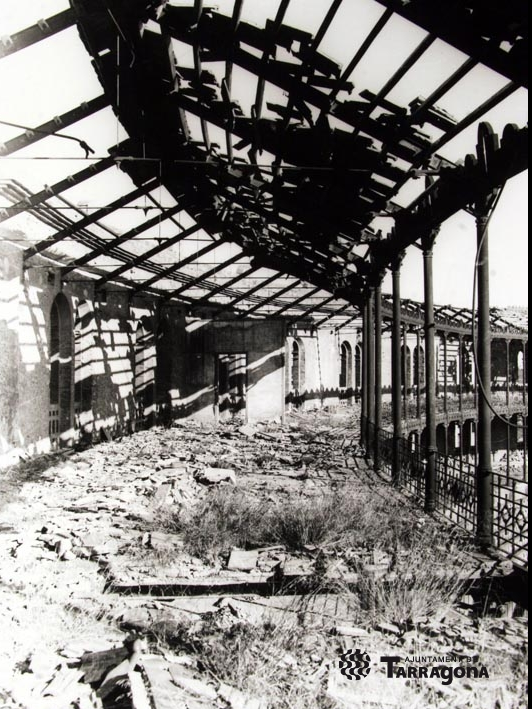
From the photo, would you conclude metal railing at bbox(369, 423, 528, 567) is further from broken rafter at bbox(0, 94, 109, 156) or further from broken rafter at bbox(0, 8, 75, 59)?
broken rafter at bbox(0, 94, 109, 156)

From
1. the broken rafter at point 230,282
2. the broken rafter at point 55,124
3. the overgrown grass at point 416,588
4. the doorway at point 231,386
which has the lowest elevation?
the overgrown grass at point 416,588

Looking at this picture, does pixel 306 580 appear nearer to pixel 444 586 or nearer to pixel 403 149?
pixel 444 586

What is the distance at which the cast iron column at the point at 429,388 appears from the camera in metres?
8.11

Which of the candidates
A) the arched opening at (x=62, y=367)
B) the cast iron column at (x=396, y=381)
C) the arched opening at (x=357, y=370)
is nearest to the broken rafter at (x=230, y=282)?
the arched opening at (x=62, y=367)

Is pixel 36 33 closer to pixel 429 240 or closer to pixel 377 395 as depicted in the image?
pixel 429 240

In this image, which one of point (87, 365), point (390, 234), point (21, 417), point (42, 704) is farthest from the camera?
point (87, 365)

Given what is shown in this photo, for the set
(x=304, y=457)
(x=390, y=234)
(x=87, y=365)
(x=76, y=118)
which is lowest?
(x=304, y=457)

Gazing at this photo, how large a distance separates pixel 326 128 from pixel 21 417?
895cm

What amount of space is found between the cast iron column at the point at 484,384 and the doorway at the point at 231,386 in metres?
17.9

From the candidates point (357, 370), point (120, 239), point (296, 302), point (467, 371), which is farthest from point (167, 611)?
point (467, 371)

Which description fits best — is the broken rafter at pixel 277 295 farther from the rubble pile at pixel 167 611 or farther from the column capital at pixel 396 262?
the rubble pile at pixel 167 611

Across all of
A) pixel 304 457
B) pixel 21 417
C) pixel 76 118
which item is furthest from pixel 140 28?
pixel 304 457

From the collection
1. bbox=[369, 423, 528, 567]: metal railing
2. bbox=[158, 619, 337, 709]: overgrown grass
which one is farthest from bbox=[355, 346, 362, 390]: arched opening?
bbox=[158, 619, 337, 709]: overgrown grass

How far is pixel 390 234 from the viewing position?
10281 millimetres
